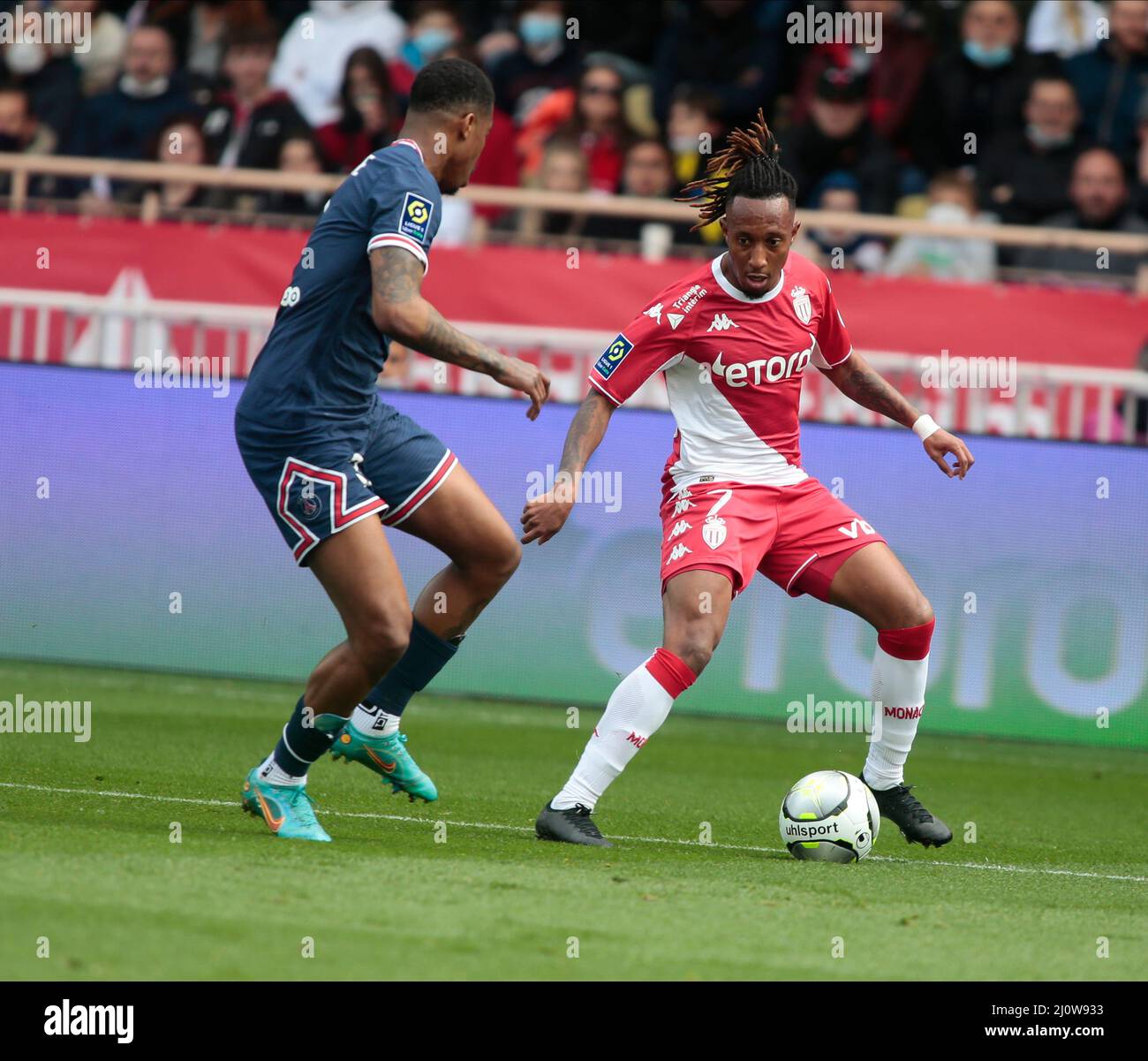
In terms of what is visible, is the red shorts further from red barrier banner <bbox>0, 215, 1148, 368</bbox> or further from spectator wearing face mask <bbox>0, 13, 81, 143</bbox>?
spectator wearing face mask <bbox>0, 13, 81, 143</bbox>

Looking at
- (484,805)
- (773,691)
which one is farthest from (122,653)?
(484,805)

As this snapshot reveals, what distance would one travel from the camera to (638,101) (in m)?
14.8

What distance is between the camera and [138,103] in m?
15.2

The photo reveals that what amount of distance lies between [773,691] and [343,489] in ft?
17.6

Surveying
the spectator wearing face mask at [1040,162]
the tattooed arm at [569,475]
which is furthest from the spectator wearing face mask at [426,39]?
the tattooed arm at [569,475]

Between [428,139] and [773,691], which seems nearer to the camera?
[428,139]

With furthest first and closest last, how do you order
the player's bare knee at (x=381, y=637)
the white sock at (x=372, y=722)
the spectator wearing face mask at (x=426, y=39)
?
the spectator wearing face mask at (x=426, y=39), the white sock at (x=372, y=722), the player's bare knee at (x=381, y=637)

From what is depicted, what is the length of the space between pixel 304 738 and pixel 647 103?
9.61 meters

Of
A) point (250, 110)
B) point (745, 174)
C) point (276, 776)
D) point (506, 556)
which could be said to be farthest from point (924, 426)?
point (250, 110)

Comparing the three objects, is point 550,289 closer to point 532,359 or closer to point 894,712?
point 532,359

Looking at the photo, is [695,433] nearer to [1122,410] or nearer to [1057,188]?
[1122,410]

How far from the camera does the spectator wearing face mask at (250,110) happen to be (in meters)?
14.5

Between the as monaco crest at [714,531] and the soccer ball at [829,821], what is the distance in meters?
0.89

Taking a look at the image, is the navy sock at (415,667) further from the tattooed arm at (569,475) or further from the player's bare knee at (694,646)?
the player's bare knee at (694,646)
